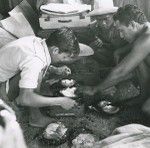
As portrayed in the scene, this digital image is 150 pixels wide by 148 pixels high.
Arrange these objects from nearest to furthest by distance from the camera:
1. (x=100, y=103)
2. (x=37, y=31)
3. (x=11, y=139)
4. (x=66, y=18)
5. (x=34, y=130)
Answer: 1. (x=11, y=139)
2. (x=34, y=130)
3. (x=100, y=103)
4. (x=66, y=18)
5. (x=37, y=31)

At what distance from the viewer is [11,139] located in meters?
1.67

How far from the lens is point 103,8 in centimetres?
358

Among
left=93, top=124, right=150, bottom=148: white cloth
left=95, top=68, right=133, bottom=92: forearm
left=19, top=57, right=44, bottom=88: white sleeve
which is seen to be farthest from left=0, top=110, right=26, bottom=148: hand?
left=95, top=68, right=133, bottom=92: forearm

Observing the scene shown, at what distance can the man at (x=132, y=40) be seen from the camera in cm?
277

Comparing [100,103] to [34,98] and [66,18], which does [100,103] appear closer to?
[34,98]

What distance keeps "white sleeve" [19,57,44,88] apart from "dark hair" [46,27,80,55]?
0.80 feet

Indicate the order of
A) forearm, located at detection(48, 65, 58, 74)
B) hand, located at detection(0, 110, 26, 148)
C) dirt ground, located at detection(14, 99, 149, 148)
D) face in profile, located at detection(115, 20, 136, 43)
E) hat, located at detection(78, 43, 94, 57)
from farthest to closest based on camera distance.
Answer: hat, located at detection(78, 43, 94, 57) → forearm, located at detection(48, 65, 58, 74) → face in profile, located at detection(115, 20, 136, 43) → dirt ground, located at detection(14, 99, 149, 148) → hand, located at detection(0, 110, 26, 148)

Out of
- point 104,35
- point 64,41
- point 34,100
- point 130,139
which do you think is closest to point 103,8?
point 104,35

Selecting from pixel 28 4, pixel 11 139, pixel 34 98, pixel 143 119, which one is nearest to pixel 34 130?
pixel 34 98

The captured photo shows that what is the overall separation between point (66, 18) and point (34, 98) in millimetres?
1076

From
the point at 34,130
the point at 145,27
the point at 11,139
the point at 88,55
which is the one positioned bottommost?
the point at 34,130

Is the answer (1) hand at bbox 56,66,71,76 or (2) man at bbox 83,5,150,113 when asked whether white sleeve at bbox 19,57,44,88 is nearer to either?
(2) man at bbox 83,5,150,113

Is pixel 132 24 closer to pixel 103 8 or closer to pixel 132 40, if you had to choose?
pixel 132 40

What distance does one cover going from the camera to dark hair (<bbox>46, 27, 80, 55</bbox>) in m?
2.70
